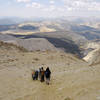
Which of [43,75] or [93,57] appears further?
[93,57]

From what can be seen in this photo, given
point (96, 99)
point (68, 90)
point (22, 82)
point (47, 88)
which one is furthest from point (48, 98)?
point (22, 82)

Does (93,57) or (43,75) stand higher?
(43,75)

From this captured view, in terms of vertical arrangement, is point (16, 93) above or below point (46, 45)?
above

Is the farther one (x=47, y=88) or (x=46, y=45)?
(x=46, y=45)

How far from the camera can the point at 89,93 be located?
9578 millimetres

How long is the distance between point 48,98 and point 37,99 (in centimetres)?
67

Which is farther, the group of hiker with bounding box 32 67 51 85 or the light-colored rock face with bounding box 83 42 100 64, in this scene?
the light-colored rock face with bounding box 83 42 100 64

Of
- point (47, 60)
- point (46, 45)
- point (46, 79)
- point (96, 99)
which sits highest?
point (96, 99)

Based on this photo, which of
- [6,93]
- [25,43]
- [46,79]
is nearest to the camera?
[6,93]

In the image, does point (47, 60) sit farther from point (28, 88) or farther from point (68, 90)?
point (68, 90)

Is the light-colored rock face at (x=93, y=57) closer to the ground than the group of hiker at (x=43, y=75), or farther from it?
closer to the ground

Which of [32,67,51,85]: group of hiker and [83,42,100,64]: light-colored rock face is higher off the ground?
[32,67,51,85]: group of hiker

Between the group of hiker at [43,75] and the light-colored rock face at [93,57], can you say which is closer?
the group of hiker at [43,75]

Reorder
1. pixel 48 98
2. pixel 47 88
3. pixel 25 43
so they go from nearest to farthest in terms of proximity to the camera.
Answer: pixel 48 98 < pixel 47 88 < pixel 25 43
